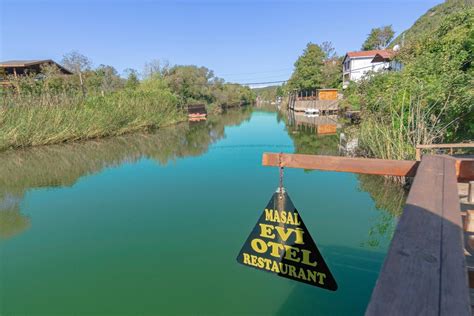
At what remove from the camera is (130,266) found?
3.93 metres

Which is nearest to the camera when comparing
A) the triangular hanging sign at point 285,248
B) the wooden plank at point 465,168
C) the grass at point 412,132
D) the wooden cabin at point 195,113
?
the wooden plank at point 465,168

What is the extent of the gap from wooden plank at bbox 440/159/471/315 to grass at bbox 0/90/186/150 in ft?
43.8

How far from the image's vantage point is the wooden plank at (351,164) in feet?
6.00

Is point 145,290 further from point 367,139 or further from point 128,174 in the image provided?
point 367,139

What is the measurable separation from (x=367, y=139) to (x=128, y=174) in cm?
696

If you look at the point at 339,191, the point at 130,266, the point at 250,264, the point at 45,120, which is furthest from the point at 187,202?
the point at 45,120

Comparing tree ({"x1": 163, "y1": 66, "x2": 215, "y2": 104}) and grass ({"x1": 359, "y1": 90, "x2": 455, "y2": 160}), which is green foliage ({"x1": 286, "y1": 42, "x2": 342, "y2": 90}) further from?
grass ({"x1": 359, "y1": 90, "x2": 455, "y2": 160})

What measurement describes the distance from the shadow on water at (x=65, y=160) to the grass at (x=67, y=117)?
0.51 metres

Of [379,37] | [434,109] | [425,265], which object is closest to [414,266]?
[425,265]

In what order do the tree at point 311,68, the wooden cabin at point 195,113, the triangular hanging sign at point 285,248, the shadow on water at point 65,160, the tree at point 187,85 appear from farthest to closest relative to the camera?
the tree at point 311,68 → the tree at point 187,85 → the wooden cabin at point 195,113 → the shadow on water at point 65,160 → the triangular hanging sign at point 285,248

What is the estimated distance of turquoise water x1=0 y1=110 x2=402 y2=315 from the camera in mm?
3275

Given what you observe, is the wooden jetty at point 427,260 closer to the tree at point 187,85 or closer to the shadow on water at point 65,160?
the shadow on water at point 65,160

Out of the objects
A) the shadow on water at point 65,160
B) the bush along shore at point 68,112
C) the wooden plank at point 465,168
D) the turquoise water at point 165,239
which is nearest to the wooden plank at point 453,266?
the wooden plank at point 465,168

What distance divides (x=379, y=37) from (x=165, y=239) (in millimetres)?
48867
